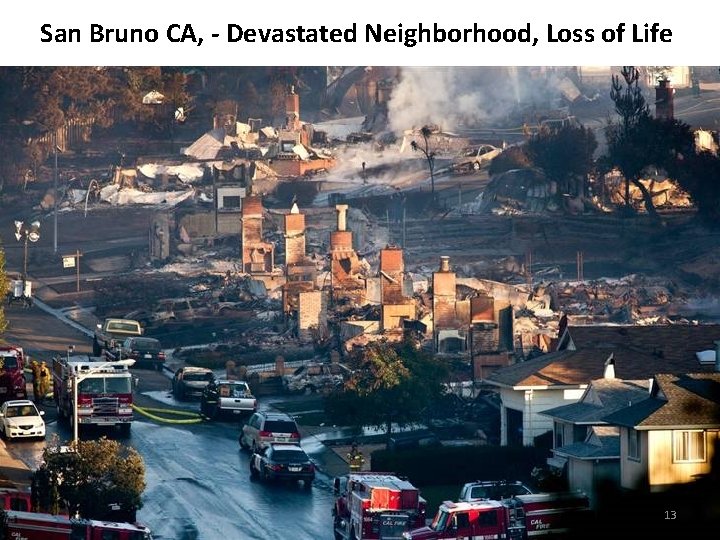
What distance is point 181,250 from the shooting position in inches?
4540

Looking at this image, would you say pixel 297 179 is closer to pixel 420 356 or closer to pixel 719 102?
pixel 719 102

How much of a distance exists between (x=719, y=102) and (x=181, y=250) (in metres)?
55.2

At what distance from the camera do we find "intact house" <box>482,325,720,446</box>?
5441 centimetres

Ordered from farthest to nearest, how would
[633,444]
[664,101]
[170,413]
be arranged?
[664,101]
[170,413]
[633,444]

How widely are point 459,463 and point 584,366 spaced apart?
6055mm

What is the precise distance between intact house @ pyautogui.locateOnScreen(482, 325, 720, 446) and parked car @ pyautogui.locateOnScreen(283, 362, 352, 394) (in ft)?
37.0

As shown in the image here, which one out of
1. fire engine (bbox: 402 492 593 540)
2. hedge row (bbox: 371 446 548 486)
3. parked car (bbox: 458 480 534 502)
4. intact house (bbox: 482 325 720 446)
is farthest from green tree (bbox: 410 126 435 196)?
fire engine (bbox: 402 492 593 540)

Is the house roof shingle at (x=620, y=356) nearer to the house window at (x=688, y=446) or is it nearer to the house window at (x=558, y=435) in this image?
the house window at (x=558, y=435)

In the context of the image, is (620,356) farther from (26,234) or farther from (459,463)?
(26,234)

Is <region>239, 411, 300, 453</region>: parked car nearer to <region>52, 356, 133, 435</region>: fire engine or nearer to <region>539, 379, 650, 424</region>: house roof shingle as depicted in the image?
<region>52, 356, 133, 435</region>: fire engine

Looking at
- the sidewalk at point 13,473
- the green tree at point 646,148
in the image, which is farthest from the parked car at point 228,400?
the green tree at point 646,148

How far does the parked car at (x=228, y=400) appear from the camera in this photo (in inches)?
2406

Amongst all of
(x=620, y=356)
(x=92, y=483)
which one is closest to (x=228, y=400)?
(x=620, y=356)

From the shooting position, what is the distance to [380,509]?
43.4 metres
